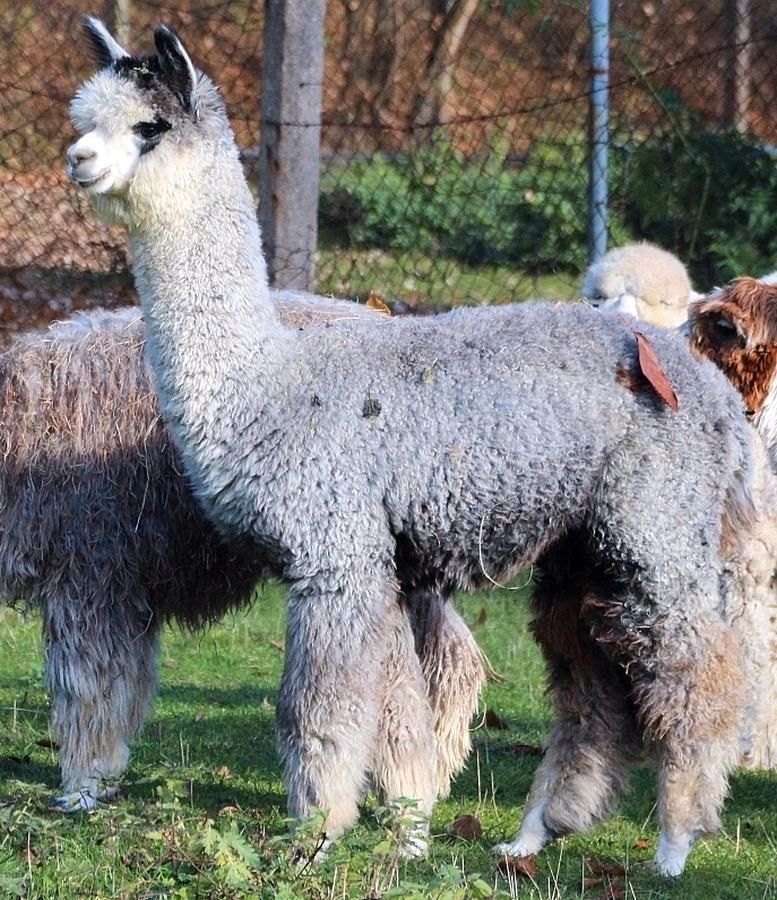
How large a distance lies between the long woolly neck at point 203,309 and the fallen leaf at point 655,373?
3.21 feet

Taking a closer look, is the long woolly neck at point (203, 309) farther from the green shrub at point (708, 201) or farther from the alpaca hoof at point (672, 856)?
the green shrub at point (708, 201)

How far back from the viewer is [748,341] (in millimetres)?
5086

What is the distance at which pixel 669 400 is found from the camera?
4.28m

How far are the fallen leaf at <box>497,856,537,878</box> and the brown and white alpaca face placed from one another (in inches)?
62.8

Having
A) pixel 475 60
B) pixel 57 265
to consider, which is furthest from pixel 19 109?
pixel 475 60

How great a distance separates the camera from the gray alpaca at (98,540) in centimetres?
496

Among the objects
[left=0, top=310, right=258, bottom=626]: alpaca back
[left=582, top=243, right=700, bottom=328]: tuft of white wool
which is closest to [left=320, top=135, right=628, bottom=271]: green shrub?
[left=582, top=243, right=700, bottom=328]: tuft of white wool

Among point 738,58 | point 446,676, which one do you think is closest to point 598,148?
point 738,58

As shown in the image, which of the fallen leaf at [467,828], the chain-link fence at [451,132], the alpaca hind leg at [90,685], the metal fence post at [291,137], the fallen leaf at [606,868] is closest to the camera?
the fallen leaf at [606,868]

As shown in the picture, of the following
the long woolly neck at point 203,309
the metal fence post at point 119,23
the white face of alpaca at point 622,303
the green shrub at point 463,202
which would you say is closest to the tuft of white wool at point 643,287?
the white face of alpaca at point 622,303

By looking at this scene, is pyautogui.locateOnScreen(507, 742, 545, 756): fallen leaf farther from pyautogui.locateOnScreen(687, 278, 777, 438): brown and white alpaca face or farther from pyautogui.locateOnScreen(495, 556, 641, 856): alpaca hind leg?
pyautogui.locateOnScreen(687, 278, 777, 438): brown and white alpaca face

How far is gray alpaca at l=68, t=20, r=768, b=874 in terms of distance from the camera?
4199mm

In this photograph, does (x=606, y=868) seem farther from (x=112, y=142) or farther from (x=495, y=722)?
(x=112, y=142)

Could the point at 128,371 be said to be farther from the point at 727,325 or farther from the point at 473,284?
the point at 473,284
